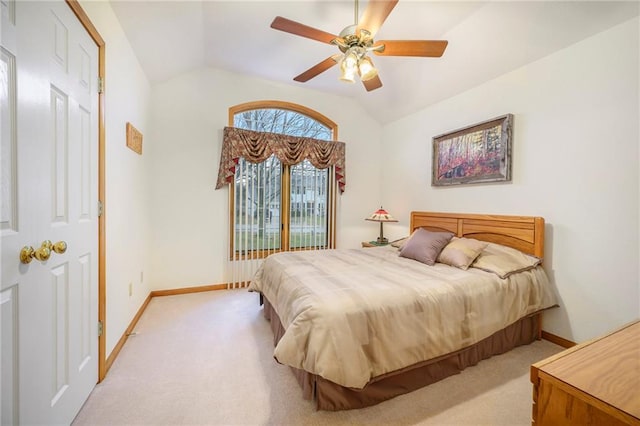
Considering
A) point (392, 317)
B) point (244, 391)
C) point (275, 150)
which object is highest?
point (275, 150)

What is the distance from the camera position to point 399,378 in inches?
64.6

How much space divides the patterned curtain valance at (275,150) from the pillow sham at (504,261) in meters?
2.36

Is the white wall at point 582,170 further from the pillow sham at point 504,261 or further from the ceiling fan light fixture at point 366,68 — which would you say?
the ceiling fan light fixture at point 366,68

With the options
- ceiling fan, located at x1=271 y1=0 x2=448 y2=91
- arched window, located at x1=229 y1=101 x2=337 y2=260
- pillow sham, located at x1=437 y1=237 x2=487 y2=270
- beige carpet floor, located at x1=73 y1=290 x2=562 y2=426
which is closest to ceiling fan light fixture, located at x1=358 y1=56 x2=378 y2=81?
ceiling fan, located at x1=271 y1=0 x2=448 y2=91

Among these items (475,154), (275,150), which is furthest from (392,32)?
(275,150)

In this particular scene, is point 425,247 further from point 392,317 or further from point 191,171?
point 191,171

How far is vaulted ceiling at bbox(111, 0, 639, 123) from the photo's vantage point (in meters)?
2.10

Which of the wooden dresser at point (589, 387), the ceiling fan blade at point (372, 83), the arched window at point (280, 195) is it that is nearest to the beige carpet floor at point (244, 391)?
the wooden dresser at point (589, 387)

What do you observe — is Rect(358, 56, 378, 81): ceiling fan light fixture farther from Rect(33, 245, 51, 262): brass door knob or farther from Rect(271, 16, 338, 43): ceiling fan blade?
Rect(33, 245, 51, 262): brass door knob

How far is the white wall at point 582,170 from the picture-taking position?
1.94m

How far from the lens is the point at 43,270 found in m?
1.13

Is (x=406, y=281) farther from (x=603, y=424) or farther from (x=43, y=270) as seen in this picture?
(x=43, y=270)

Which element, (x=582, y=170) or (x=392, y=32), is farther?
(x=392, y=32)

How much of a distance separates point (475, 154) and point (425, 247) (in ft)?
4.23
